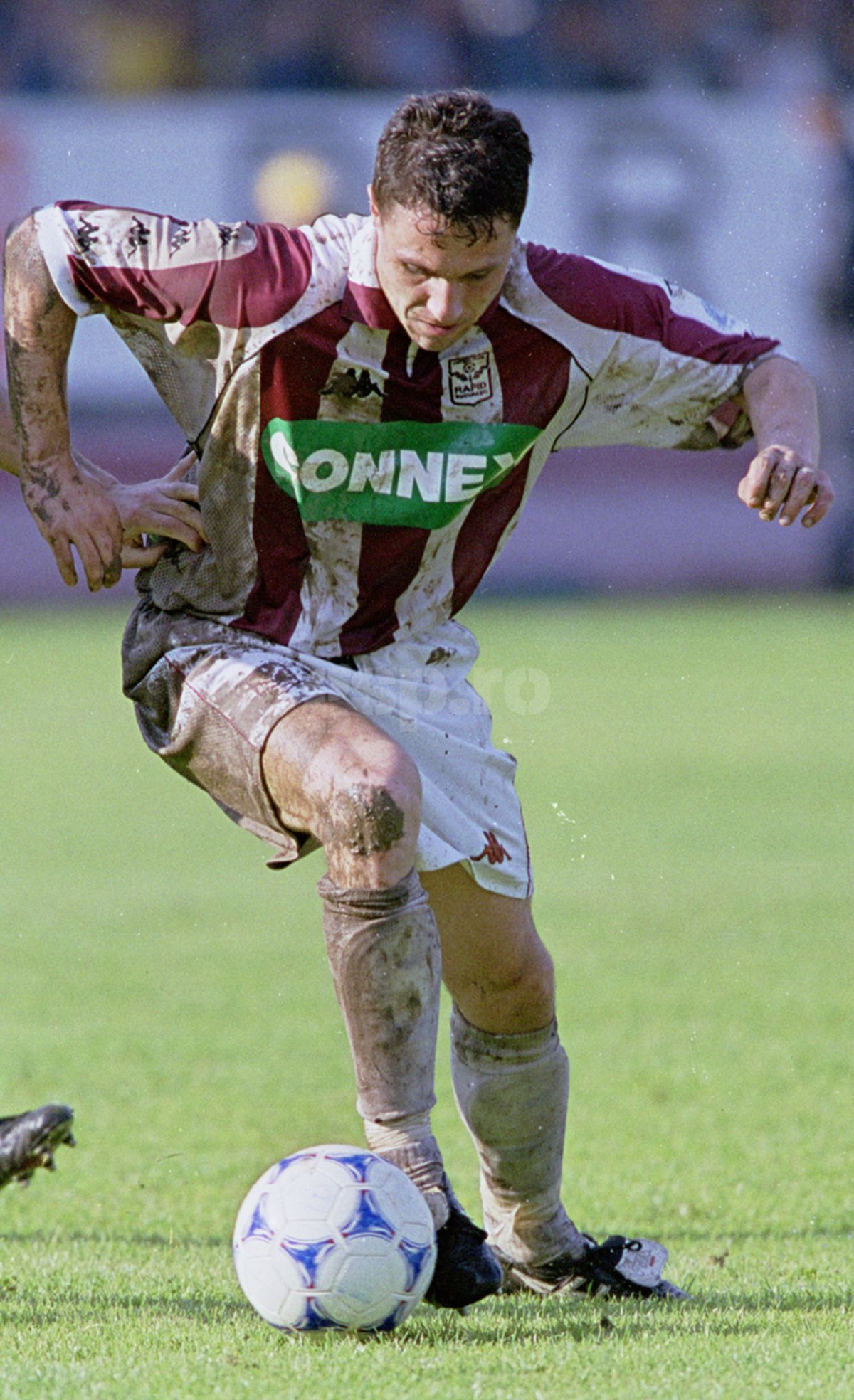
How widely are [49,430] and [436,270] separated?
34.0 inches

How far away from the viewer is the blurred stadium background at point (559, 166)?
20.4m

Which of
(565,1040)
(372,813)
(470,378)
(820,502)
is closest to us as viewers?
(372,813)

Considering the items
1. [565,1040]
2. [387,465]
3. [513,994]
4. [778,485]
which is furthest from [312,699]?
[565,1040]

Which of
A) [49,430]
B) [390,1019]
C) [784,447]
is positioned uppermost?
[784,447]

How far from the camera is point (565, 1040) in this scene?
6.02 meters

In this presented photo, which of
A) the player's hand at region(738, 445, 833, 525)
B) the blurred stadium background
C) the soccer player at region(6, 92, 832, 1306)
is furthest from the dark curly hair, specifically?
the blurred stadium background

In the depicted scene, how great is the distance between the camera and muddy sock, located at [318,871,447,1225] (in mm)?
3129

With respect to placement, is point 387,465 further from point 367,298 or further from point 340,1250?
point 340,1250

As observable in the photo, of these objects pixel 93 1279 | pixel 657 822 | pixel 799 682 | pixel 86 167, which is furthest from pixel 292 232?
pixel 86 167

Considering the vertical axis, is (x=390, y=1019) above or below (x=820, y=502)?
below

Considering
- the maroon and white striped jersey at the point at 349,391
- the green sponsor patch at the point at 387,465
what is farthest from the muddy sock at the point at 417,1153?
the green sponsor patch at the point at 387,465

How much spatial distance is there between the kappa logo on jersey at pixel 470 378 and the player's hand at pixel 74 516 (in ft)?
2.28

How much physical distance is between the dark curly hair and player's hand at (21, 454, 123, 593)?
0.80 m

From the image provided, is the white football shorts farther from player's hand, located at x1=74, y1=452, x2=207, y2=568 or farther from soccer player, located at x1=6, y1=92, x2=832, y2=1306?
player's hand, located at x1=74, y1=452, x2=207, y2=568
